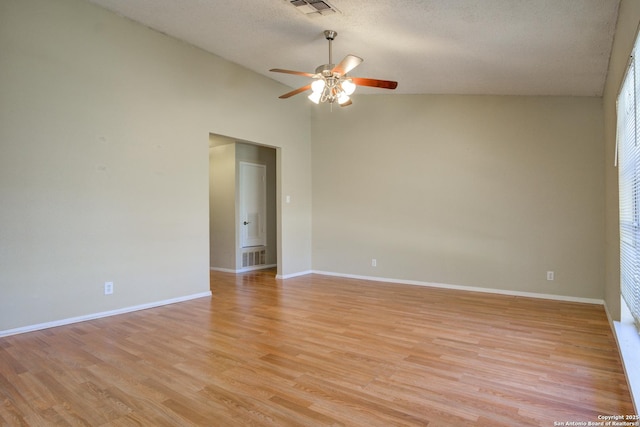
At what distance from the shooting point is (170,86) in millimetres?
4535

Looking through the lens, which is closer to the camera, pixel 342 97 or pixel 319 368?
pixel 319 368

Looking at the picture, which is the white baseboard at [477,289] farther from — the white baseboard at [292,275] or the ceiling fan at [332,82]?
the ceiling fan at [332,82]

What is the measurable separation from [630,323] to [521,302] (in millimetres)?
1503

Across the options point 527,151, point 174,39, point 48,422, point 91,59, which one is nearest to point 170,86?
point 174,39

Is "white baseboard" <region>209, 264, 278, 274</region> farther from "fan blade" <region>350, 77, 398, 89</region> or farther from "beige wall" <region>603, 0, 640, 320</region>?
"beige wall" <region>603, 0, 640, 320</region>

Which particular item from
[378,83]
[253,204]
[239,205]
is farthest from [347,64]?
[253,204]

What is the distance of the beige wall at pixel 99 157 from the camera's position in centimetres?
336

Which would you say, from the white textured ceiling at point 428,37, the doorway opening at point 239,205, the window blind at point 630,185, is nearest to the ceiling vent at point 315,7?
the white textured ceiling at point 428,37

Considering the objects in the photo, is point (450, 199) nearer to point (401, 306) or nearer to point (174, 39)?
point (401, 306)

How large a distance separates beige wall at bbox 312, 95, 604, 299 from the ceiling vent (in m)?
2.71

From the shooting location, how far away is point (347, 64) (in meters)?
3.51

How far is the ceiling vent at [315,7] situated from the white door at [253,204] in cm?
382

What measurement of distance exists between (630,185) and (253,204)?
225 inches

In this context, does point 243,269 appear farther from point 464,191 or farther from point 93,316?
point 464,191
